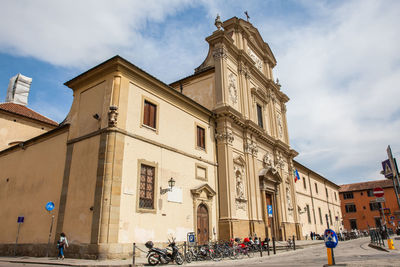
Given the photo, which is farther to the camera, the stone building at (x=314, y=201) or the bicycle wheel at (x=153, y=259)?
the stone building at (x=314, y=201)

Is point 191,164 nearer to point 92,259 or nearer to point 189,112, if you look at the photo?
point 189,112

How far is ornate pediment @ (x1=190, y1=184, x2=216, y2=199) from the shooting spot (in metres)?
17.7

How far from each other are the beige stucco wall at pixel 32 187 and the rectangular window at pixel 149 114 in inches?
184

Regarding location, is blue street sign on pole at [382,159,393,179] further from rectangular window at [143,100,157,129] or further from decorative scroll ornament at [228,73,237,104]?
decorative scroll ornament at [228,73,237,104]

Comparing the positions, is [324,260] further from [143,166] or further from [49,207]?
[49,207]

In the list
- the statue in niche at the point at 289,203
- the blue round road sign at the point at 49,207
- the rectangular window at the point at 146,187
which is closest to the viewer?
the blue round road sign at the point at 49,207

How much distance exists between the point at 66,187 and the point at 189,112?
335 inches

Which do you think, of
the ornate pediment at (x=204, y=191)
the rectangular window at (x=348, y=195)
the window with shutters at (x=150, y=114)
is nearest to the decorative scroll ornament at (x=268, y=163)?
the ornate pediment at (x=204, y=191)

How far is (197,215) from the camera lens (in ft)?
58.2

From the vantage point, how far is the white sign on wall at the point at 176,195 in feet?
53.0

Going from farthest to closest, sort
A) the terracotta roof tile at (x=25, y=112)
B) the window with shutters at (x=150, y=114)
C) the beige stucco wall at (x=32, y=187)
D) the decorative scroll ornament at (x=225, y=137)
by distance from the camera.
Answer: the terracotta roof tile at (x=25, y=112)
the decorative scroll ornament at (x=225, y=137)
the window with shutters at (x=150, y=114)
the beige stucco wall at (x=32, y=187)

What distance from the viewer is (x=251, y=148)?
946 inches

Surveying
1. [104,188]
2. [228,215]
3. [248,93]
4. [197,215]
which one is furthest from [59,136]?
[248,93]

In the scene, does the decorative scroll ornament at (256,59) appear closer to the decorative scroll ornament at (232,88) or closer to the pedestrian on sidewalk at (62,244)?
the decorative scroll ornament at (232,88)
